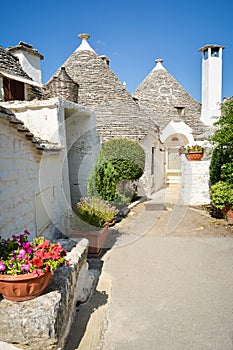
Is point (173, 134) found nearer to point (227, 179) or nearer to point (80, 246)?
point (227, 179)

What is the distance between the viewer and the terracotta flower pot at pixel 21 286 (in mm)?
2322

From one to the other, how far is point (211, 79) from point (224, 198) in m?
12.0

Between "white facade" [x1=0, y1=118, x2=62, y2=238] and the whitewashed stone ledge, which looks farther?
"white facade" [x1=0, y1=118, x2=62, y2=238]

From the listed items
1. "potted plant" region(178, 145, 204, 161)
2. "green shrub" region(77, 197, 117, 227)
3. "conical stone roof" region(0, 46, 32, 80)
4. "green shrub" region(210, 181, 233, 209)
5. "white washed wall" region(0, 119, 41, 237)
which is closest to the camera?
"white washed wall" region(0, 119, 41, 237)

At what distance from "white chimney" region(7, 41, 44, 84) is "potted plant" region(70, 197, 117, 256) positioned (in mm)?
7456

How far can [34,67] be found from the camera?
11.3m

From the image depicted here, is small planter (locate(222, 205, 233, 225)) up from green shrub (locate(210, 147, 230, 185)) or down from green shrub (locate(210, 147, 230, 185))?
down

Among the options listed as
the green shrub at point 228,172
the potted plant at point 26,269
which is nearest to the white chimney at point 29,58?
the green shrub at point 228,172

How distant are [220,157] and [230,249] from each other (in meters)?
3.89

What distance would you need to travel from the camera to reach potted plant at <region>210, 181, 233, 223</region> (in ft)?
25.0

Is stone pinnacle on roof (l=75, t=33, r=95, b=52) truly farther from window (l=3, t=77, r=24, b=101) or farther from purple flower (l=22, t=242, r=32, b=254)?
purple flower (l=22, t=242, r=32, b=254)

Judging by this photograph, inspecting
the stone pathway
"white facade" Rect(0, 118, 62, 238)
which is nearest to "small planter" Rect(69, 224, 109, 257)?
the stone pathway

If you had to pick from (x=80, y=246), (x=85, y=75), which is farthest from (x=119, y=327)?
(x=85, y=75)

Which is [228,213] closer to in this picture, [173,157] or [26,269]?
[26,269]
